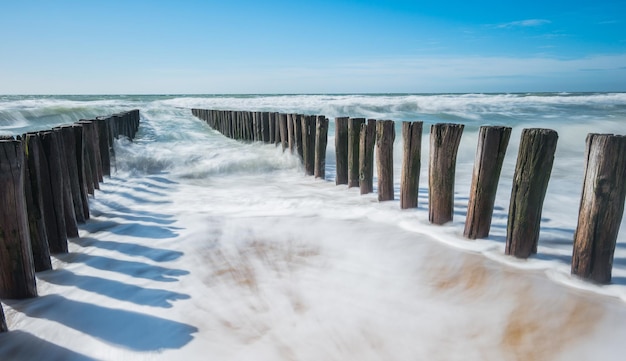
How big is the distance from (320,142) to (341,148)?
0.65 metres

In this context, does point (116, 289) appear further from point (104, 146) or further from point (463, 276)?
point (104, 146)

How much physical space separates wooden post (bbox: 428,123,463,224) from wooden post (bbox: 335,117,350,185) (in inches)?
72.1

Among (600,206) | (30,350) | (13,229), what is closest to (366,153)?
(600,206)

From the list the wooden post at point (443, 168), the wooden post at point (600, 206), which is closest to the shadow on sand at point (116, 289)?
the wooden post at point (443, 168)

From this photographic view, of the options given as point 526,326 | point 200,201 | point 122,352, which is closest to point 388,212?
point 526,326

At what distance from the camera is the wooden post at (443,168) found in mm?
3541

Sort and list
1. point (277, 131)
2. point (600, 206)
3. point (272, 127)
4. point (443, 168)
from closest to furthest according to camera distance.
Result: point (600, 206), point (443, 168), point (277, 131), point (272, 127)

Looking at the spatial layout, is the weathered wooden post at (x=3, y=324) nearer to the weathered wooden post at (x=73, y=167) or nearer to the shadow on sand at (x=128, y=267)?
the shadow on sand at (x=128, y=267)

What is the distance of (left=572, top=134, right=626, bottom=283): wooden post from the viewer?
8.09 ft

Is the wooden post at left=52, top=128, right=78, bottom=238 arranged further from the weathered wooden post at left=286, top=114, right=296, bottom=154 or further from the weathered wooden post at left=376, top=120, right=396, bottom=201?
the weathered wooden post at left=286, top=114, right=296, bottom=154

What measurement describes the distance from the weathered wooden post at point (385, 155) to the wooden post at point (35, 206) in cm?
325

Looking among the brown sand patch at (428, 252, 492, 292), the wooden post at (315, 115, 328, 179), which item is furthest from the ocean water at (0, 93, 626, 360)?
the wooden post at (315, 115, 328, 179)

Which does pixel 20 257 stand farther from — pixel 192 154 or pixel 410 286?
pixel 192 154

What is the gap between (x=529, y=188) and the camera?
9.55ft
